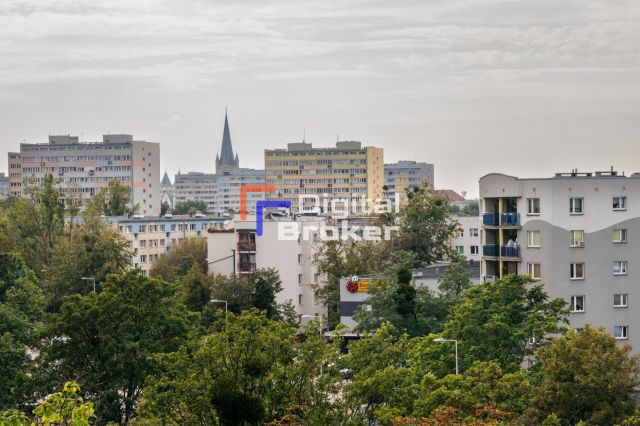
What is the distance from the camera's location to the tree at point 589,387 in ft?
120

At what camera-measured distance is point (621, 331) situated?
5559 cm

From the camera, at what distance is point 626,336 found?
55.5 meters

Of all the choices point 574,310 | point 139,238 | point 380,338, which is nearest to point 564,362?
point 380,338

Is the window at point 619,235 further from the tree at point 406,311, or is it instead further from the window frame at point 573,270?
the tree at point 406,311

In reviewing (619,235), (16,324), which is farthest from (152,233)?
(619,235)

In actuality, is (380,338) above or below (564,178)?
below

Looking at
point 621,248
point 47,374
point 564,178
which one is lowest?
point 47,374

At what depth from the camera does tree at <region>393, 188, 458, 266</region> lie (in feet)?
306

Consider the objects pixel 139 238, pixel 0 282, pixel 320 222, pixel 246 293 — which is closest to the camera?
pixel 0 282

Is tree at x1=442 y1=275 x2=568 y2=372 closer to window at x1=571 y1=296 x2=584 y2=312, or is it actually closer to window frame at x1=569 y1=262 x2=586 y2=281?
window at x1=571 y1=296 x2=584 y2=312

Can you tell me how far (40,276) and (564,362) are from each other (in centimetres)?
7132

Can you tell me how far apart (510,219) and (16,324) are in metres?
25.8

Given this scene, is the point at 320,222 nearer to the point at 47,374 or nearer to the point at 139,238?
the point at 139,238

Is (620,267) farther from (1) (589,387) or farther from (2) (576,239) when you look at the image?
(1) (589,387)
